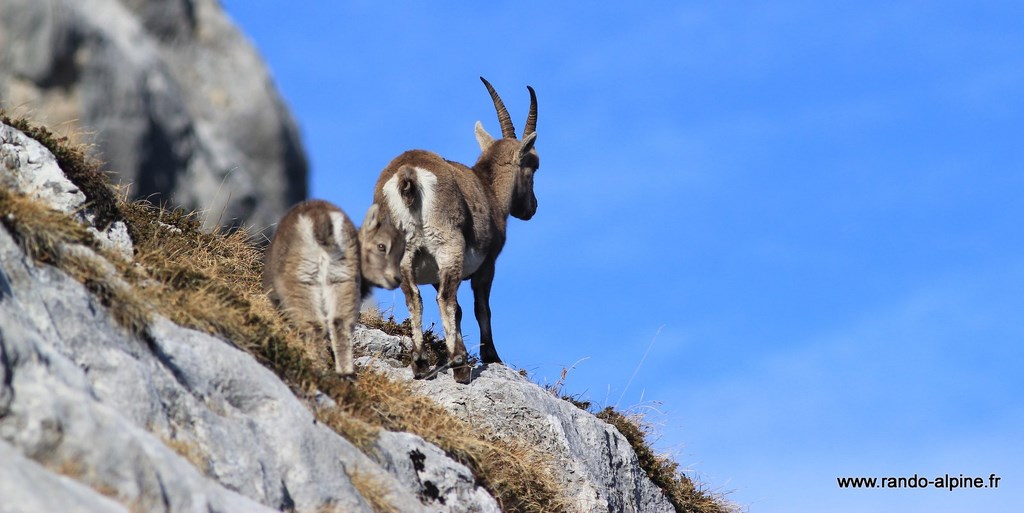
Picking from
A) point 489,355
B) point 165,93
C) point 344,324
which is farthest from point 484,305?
point 165,93

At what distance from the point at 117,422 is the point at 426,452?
4350 millimetres

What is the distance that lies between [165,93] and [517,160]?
144ft

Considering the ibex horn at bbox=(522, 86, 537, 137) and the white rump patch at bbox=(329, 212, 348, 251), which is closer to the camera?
the white rump patch at bbox=(329, 212, 348, 251)

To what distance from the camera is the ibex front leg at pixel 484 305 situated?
50.2 ft

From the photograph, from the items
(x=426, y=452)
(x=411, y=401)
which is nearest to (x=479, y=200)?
(x=411, y=401)

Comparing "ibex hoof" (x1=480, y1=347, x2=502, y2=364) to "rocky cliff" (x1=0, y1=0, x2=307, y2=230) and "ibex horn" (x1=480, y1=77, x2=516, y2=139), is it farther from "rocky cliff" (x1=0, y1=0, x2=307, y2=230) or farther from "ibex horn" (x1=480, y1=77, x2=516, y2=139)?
"rocky cliff" (x1=0, y1=0, x2=307, y2=230)

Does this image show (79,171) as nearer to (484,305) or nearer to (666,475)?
(484,305)

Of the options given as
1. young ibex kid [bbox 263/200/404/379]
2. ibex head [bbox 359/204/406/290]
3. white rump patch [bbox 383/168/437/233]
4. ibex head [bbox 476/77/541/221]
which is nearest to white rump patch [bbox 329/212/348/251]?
young ibex kid [bbox 263/200/404/379]

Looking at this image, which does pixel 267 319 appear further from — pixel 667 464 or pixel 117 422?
pixel 667 464

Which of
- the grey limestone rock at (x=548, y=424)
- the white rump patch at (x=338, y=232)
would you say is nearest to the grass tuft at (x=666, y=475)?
the grey limestone rock at (x=548, y=424)

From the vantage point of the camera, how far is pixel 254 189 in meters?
62.3

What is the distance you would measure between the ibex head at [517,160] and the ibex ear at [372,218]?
4.17 m

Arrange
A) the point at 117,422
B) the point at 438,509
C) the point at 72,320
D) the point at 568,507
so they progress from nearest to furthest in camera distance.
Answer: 1. the point at 117,422
2. the point at 72,320
3. the point at 438,509
4. the point at 568,507

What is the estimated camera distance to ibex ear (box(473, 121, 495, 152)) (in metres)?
18.1
